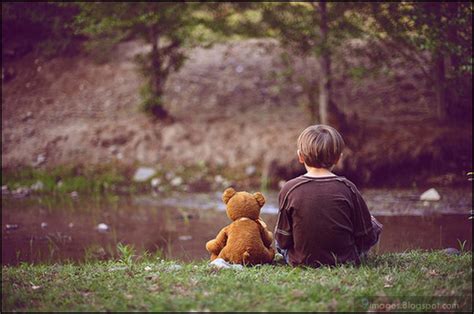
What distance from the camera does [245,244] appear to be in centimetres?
504

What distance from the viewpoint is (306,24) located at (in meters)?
10.7

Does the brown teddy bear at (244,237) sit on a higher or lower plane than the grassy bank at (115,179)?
higher

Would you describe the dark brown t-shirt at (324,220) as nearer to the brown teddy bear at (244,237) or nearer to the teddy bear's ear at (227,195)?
the brown teddy bear at (244,237)

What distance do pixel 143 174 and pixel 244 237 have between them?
6378 mm

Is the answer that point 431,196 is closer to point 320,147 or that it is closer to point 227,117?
point 227,117

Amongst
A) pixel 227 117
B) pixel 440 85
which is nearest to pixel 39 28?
pixel 227 117

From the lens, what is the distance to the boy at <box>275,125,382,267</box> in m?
4.78

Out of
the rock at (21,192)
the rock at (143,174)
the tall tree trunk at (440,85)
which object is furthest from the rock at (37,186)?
the tall tree trunk at (440,85)

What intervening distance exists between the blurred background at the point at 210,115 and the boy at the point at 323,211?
2.82 m

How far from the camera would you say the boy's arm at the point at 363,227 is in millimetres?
4859

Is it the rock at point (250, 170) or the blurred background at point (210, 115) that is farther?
the rock at point (250, 170)

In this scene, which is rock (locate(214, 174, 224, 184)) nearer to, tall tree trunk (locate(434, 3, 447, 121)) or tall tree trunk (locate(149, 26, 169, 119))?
tall tree trunk (locate(149, 26, 169, 119))

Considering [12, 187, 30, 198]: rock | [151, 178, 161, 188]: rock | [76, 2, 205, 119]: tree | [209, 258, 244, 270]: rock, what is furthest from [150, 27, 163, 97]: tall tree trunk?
[209, 258, 244, 270]: rock

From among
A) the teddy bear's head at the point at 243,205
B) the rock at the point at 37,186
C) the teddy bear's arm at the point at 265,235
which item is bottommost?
the rock at the point at 37,186
